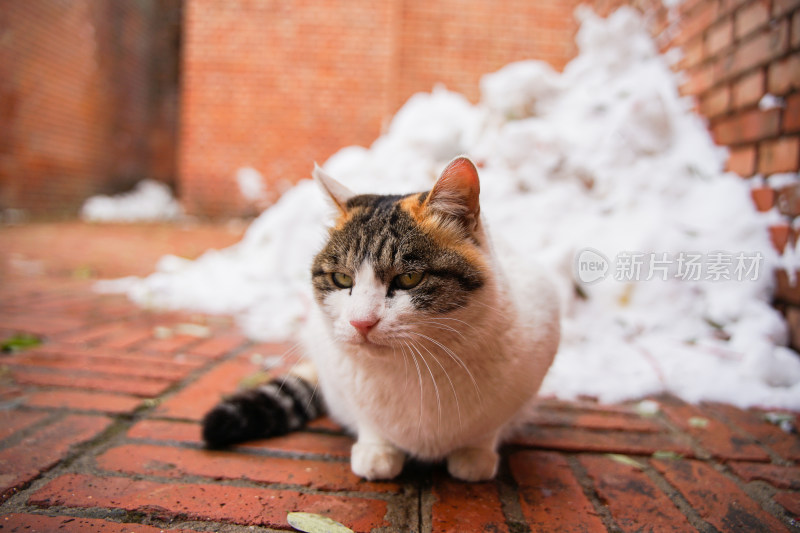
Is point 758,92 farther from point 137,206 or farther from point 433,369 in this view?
point 137,206

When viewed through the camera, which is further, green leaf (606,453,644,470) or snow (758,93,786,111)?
snow (758,93,786,111)

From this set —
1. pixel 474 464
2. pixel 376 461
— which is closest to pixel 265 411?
pixel 376 461

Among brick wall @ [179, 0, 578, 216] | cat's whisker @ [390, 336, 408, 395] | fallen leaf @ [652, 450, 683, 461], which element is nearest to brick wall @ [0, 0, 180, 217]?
brick wall @ [179, 0, 578, 216]

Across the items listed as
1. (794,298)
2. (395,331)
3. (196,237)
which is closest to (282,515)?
(395,331)

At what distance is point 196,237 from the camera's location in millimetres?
6258

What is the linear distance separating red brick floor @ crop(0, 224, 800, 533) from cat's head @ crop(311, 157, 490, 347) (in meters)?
0.49

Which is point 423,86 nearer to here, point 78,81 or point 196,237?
point 196,237

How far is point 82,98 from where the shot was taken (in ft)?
27.7

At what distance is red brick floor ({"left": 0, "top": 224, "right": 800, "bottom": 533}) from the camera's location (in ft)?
3.84

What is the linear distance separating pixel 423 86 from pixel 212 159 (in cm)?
367

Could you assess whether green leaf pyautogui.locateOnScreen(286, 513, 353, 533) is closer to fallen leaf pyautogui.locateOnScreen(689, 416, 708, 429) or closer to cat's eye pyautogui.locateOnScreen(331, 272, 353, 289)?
cat's eye pyautogui.locateOnScreen(331, 272, 353, 289)

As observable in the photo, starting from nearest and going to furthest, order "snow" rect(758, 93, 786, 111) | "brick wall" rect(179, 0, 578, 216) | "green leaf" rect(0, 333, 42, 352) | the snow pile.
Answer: "green leaf" rect(0, 333, 42, 352)
"snow" rect(758, 93, 786, 111)
"brick wall" rect(179, 0, 578, 216)
the snow pile

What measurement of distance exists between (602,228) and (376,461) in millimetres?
2149

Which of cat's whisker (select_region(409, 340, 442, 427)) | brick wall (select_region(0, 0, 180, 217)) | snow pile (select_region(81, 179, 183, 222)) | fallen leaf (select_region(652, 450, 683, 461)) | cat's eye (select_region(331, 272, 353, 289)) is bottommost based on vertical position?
fallen leaf (select_region(652, 450, 683, 461))
